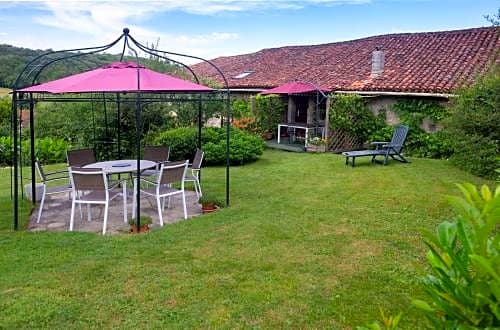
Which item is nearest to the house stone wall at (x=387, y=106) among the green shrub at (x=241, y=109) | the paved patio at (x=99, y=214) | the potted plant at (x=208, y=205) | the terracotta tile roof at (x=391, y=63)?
the terracotta tile roof at (x=391, y=63)

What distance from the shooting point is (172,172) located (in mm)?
7105

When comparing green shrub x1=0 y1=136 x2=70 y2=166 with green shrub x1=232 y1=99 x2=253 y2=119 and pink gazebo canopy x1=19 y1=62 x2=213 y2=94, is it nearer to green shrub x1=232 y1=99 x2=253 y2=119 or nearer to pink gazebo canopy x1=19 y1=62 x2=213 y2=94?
green shrub x1=232 y1=99 x2=253 y2=119

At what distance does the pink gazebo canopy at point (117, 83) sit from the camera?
21.1ft

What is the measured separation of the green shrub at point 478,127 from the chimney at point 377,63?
549 cm

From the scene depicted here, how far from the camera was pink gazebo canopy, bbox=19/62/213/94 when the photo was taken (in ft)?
21.1

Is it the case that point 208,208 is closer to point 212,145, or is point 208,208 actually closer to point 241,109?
point 212,145

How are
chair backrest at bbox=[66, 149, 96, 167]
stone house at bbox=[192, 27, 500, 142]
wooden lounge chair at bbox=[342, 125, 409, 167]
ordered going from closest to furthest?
chair backrest at bbox=[66, 149, 96, 167]
wooden lounge chair at bbox=[342, 125, 409, 167]
stone house at bbox=[192, 27, 500, 142]

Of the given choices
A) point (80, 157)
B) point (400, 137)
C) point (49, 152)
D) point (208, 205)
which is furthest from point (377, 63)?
point (80, 157)

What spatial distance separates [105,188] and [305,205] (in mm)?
3412

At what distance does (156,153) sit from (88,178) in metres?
2.74

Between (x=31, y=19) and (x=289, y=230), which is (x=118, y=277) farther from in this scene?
(x=31, y=19)

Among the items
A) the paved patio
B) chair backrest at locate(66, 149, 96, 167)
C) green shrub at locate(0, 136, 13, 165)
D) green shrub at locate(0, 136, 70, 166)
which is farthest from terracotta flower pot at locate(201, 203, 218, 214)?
green shrub at locate(0, 136, 13, 165)

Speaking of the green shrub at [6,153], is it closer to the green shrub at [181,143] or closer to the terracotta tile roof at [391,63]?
the green shrub at [181,143]

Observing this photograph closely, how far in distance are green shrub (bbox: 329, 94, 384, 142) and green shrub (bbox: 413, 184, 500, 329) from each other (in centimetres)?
1427
